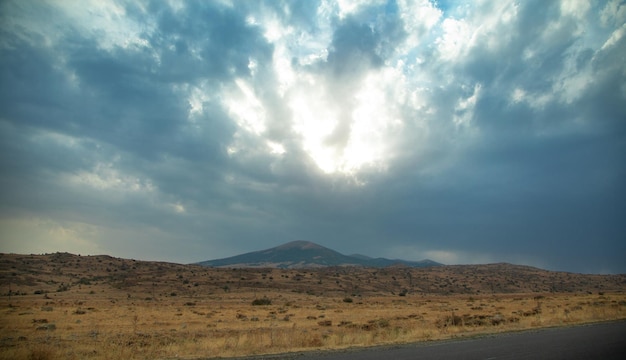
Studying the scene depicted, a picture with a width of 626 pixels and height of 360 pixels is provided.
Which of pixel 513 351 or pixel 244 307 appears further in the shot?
pixel 244 307

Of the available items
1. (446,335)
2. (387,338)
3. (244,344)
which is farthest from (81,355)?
(446,335)

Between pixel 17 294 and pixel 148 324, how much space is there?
147ft

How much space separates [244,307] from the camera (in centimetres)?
4991

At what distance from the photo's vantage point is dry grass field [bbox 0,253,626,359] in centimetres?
2034

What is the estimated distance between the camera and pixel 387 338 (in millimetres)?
20828

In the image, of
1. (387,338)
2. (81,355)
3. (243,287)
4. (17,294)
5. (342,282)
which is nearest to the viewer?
(81,355)

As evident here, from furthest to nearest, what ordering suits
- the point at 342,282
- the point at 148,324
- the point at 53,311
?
the point at 342,282 < the point at 53,311 < the point at 148,324

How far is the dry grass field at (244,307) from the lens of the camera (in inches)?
801

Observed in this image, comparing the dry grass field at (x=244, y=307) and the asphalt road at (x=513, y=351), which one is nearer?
the asphalt road at (x=513, y=351)

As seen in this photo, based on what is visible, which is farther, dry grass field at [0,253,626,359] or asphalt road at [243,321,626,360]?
dry grass field at [0,253,626,359]

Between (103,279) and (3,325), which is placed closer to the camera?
(3,325)

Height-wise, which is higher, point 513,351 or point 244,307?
point 513,351

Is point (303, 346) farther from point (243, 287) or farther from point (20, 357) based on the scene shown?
point (243, 287)

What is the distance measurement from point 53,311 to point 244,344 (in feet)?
102
